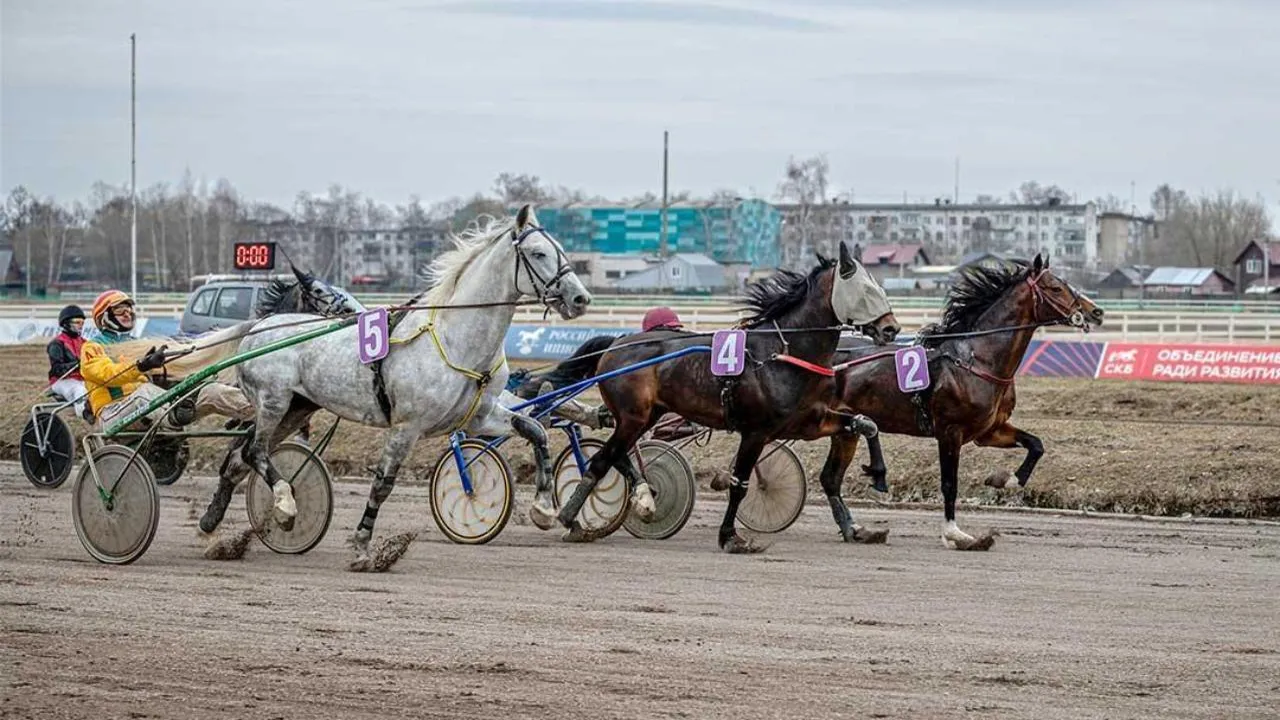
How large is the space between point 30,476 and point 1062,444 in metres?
9.81

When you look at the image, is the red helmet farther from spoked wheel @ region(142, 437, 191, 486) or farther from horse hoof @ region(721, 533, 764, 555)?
spoked wheel @ region(142, 437, 191, 486)

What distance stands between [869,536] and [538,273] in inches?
132

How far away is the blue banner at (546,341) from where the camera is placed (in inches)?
1253

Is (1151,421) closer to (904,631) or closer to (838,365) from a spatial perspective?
(838,365)

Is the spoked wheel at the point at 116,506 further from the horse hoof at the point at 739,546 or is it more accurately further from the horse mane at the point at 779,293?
the horse mane at the point at 779,293

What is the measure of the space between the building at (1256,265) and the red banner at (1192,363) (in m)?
67.4

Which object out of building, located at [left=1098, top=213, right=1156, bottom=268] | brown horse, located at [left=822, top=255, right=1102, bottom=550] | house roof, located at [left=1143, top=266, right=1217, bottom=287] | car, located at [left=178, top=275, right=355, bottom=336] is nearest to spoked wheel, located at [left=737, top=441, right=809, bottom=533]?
brown horse, located at [left=822, top=255, right=1102, bottom=550]

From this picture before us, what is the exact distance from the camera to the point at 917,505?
50.8 ft

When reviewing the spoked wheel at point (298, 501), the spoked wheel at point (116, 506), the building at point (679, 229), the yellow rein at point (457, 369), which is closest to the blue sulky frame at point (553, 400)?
the yellow rein at point (457, 369)

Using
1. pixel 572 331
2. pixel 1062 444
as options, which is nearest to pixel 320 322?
pixel 1062 444

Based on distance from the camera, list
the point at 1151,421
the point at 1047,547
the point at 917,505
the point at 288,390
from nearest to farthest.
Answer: the point at 288,390 < the point at 1047,547 < the point at 917,505 < the point at 1151,421

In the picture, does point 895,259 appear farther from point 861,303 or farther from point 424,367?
point 424,367

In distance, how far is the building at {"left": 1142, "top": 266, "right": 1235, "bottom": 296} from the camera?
85875mm

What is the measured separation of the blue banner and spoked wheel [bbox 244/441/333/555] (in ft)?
64.9
